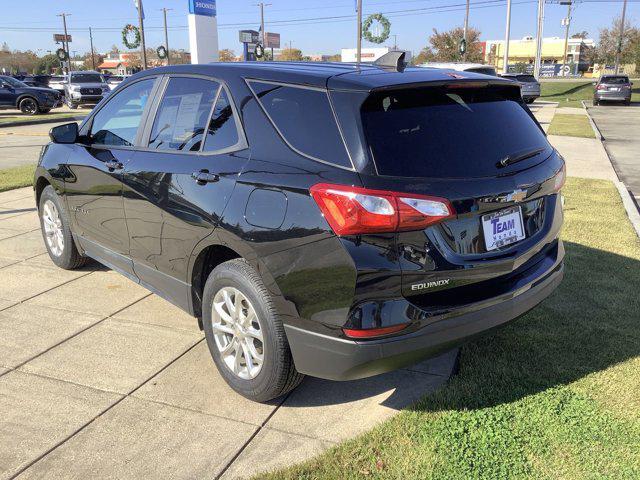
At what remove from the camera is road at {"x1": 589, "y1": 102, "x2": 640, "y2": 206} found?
35.0 ft

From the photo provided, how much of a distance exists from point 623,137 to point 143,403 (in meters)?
17.7

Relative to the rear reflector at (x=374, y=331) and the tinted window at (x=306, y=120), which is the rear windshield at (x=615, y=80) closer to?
the tinted window at (x=306, y=120)

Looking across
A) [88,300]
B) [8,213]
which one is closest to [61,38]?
[8,213]

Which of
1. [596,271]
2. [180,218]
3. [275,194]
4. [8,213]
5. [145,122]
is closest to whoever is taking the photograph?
[275,194]

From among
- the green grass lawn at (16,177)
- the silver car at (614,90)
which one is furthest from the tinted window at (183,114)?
the silver car at (614,90)

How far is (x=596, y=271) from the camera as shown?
5078 mm

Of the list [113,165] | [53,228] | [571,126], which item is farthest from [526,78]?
[113,165]

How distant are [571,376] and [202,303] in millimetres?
2213

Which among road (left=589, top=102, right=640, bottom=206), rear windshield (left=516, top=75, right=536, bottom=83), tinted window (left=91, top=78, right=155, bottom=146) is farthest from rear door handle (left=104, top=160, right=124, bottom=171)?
rear windshield (left=516, top=75, right=536, bottom=83)

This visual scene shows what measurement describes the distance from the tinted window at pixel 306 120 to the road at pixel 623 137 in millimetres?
7183

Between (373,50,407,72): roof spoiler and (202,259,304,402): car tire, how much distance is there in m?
1.35

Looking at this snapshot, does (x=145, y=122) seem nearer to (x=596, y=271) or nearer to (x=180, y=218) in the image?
(x=180, y=218)

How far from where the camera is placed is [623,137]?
56.4 ft

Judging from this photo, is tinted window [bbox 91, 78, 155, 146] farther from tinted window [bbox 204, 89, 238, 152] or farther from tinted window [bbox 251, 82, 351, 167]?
tinted window [bbox 251, 82, 351, 167]
